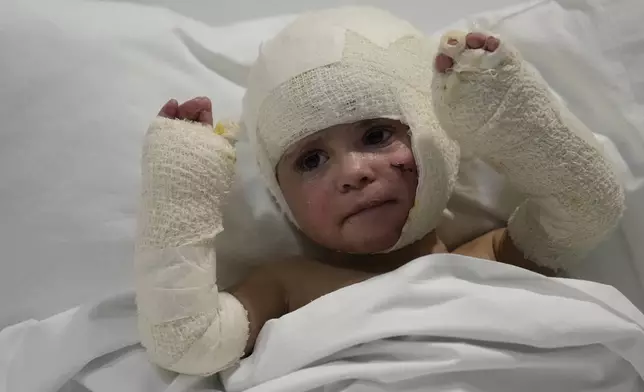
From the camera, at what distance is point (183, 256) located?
33.2 inches

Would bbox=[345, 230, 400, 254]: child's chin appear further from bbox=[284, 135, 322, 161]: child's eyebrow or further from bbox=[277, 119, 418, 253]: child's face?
bbox=[284, 135, 322, 161]: child's eyebrow

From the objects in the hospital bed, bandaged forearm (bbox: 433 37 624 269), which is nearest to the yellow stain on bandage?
the hospital bed

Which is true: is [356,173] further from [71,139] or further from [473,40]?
[71,139]

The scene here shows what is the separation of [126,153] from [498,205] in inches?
18.3

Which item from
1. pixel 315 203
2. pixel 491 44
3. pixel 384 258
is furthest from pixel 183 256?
pixel 491 44

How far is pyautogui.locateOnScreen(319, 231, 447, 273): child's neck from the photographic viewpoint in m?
0.99

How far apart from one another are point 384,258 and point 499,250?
0.14m

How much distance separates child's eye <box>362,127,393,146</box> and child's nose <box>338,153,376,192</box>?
25 mm

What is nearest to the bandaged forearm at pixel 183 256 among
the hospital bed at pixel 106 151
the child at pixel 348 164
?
the child at pixel 348 164

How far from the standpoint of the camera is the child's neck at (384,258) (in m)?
0.99

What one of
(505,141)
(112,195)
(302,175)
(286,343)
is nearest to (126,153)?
(112,195)

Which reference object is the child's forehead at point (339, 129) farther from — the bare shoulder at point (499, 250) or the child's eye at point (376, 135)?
the bare shoulder at point (499, 250)

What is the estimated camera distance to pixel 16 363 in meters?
0.95

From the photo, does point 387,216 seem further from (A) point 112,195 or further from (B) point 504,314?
(A) point 112,195
